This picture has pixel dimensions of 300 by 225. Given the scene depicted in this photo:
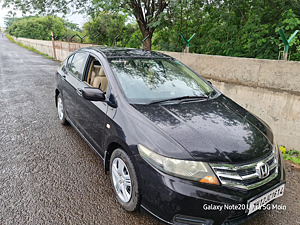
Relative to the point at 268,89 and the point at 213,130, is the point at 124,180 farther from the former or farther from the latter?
the point at 268,89

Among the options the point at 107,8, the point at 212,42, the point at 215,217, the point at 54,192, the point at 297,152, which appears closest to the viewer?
the point at 215,217

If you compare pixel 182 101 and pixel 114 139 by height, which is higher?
pixel 182 101

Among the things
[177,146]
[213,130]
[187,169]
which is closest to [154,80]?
[213,130]

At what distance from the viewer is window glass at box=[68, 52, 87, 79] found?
3.77 m

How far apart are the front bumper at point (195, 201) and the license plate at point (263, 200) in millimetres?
49

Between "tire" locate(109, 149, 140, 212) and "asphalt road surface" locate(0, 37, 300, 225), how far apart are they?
0.15m

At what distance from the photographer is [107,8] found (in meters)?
10.0

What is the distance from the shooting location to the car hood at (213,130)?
6.62 ft

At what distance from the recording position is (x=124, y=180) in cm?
242

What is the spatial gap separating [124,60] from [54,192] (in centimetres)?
190

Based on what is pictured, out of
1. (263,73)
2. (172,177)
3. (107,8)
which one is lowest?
(172,177)

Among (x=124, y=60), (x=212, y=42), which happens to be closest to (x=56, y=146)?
(x=124, y=60)

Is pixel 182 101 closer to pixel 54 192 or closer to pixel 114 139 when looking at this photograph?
pixel 114 139

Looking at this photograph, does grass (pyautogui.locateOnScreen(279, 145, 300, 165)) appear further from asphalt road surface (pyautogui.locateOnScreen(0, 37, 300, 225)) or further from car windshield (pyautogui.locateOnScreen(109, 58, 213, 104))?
car windshield (pyautogui.locateOnScreen(109, 58, 213, 104))
